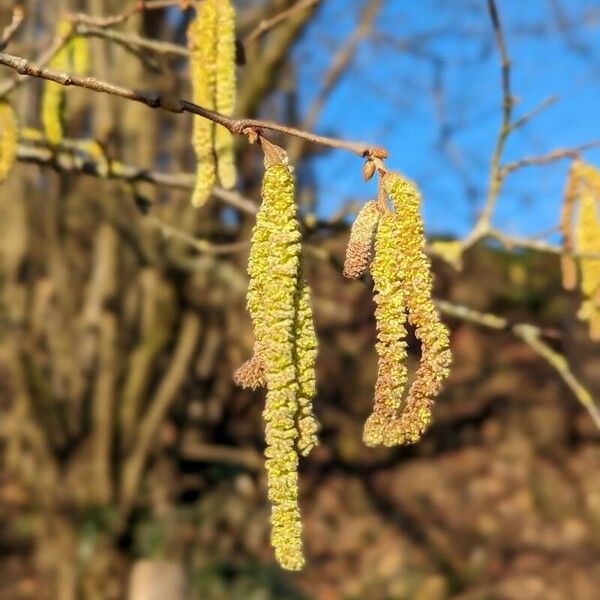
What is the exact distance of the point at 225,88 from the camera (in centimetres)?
140

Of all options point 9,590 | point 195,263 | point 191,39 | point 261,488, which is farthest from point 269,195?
point 261,488

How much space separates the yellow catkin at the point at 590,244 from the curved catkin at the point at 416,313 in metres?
0.92

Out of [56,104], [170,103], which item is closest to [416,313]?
[170,103]

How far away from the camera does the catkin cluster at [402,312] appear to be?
2.86 feet

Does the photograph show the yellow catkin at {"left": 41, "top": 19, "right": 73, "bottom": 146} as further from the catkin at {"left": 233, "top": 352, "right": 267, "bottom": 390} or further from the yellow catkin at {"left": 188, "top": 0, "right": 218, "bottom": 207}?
the catkin at {"left": 233, "top": 352, "right": 267, "bottom": 390}

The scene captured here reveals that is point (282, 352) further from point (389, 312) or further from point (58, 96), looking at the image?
point (58, 96)

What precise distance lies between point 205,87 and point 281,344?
0.69 meters

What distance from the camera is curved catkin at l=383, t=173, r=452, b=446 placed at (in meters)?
0.88

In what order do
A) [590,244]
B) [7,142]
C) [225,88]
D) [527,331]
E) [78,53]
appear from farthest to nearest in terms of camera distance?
[527,331] < [78,53] < [590,244] < [7,142] < [225,88]

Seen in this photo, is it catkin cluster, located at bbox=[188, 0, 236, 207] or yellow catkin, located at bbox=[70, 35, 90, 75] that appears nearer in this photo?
catkin cluster, located at bbox=[188, 0, 236, 207]

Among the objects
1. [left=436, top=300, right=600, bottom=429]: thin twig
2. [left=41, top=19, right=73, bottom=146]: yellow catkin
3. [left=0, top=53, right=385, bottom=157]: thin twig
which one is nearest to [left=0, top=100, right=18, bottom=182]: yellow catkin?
[left=41, top=19, right=73, bottom=146]: yellow catkin

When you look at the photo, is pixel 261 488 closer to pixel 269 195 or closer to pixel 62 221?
pixel 62 221

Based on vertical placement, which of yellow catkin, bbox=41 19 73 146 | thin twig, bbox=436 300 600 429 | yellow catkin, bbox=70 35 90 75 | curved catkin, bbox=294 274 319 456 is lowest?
curved catkin, bbox=294 274 319 456

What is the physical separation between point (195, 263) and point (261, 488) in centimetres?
208
